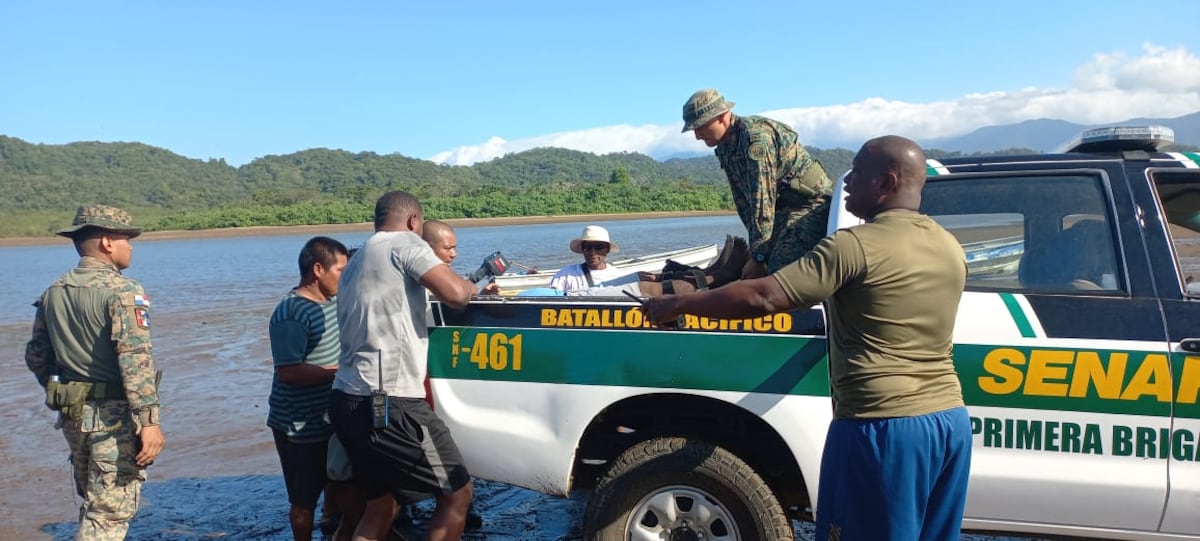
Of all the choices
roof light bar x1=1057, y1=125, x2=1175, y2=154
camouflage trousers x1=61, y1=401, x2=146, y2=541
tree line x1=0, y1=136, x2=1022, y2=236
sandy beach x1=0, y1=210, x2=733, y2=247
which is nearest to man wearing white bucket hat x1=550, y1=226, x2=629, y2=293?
camouflage trousers x1=61, y1=401, x2=146, y2=541

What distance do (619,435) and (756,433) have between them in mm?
553

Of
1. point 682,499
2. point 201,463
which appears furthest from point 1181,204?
point 201,463

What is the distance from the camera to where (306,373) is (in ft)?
12.0

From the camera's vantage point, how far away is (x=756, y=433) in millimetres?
3283

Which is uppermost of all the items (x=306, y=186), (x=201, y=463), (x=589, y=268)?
(x=306, y=186)

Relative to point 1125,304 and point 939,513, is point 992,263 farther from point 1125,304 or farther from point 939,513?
point 939,513

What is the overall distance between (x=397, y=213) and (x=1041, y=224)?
2.50m

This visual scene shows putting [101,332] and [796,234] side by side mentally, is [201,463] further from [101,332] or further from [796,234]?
[796,234]

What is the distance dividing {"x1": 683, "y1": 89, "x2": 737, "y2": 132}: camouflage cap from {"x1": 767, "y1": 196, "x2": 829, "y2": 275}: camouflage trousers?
55 cm

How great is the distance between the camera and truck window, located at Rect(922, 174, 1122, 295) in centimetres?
297

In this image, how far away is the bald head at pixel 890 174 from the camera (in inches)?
88.5

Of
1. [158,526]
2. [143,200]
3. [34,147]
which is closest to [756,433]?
[158,526]

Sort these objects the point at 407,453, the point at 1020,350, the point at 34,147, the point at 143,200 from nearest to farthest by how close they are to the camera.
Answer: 1. the point at 1020,350
2. the point at 407,453
3. the point at 143,200
4. the point at 34,147

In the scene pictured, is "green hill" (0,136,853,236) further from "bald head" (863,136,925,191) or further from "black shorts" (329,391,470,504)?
"bald head" (863,136,925,191)
